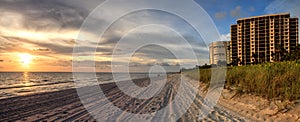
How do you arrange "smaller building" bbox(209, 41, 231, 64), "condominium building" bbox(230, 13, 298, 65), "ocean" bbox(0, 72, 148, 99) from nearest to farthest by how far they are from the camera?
1. "ocean" bbox(0, 72, 148, 99)
2. "condominium building" bbox(230, 13, 298, 65)
3. "smaller building" bbox(209, 41, 231, 64)

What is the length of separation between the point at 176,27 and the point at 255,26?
84.6 meters

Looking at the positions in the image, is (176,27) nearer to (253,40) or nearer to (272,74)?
(272,74)

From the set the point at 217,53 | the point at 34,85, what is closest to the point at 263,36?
the point at 217,53

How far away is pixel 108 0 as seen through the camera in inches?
376

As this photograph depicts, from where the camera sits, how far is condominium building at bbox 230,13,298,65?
81.2 metres

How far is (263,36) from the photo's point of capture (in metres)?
84.2

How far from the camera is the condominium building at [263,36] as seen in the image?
266 ft

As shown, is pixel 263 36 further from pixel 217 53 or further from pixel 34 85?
pixel 34 85

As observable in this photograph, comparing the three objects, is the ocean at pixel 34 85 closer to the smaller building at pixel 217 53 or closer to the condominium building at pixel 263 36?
the condominium building at pixel 263 36

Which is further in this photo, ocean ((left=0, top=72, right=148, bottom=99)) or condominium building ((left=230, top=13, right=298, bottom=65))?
condominium building ((left=230, top=13, right=298, bottom=65))

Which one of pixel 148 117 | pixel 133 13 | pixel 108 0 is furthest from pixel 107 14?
pixel 148 117

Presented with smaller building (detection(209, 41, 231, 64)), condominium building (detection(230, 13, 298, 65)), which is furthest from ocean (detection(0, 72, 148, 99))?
smaller building (detection(209, 41, 231, 64))

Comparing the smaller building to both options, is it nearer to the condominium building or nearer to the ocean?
the condominium building

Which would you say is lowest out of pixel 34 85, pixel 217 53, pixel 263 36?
pixel 34 85
